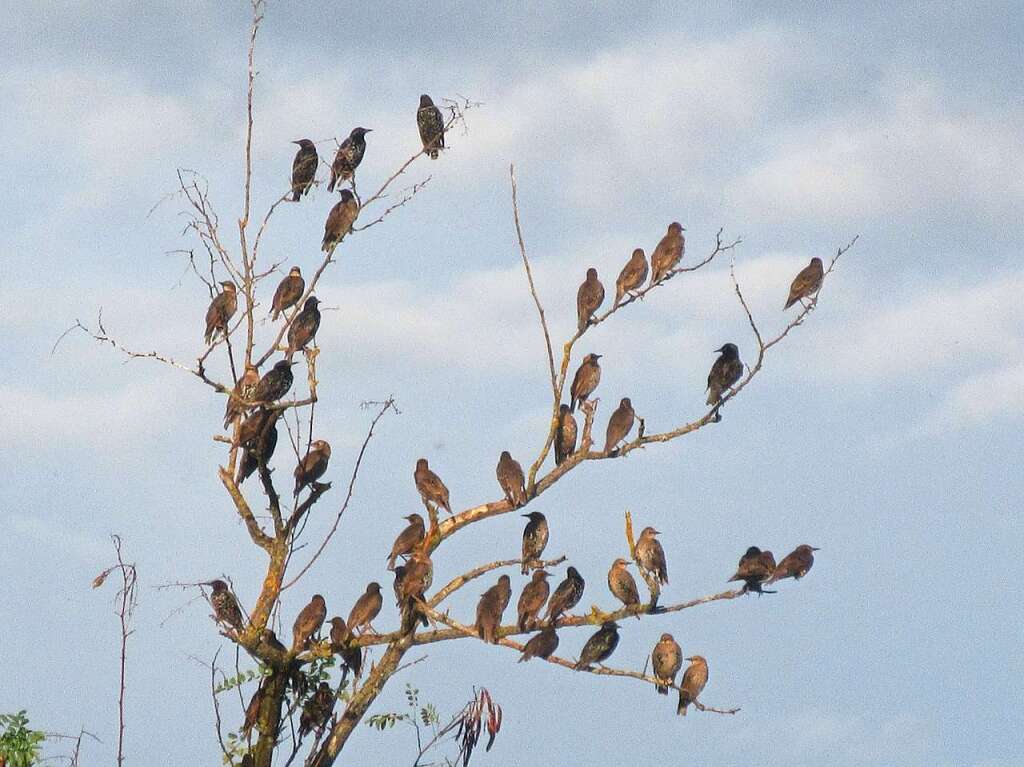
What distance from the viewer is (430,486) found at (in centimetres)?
1105

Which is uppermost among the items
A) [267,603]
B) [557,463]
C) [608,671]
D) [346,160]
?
[346,160]

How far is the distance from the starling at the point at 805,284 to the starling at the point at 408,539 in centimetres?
405

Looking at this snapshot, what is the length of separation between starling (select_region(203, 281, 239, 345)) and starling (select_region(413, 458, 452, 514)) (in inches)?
82.2

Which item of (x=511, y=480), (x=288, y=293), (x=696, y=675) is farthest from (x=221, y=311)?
(x=696, y=675)

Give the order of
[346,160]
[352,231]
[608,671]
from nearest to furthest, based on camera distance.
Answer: [608,671], [352,231], [346,160]

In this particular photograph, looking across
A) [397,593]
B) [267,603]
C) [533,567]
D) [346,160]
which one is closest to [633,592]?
[533,567]

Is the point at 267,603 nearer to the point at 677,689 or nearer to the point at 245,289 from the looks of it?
the point at 245,289

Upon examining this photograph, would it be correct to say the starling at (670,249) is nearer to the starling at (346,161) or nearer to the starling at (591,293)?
the starling at (591,293)

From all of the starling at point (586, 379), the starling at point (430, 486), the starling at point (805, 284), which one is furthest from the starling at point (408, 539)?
the starling at point (805, 284)

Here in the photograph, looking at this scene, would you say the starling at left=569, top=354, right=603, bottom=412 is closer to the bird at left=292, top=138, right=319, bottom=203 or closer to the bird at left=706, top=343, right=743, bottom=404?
the bird at left=706, top=343, right=743, bottom=404

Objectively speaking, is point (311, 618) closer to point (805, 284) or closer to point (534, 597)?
point (534, 597)

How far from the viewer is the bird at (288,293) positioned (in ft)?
39.2

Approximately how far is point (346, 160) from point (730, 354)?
3.70 m

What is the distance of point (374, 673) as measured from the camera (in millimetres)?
10086
